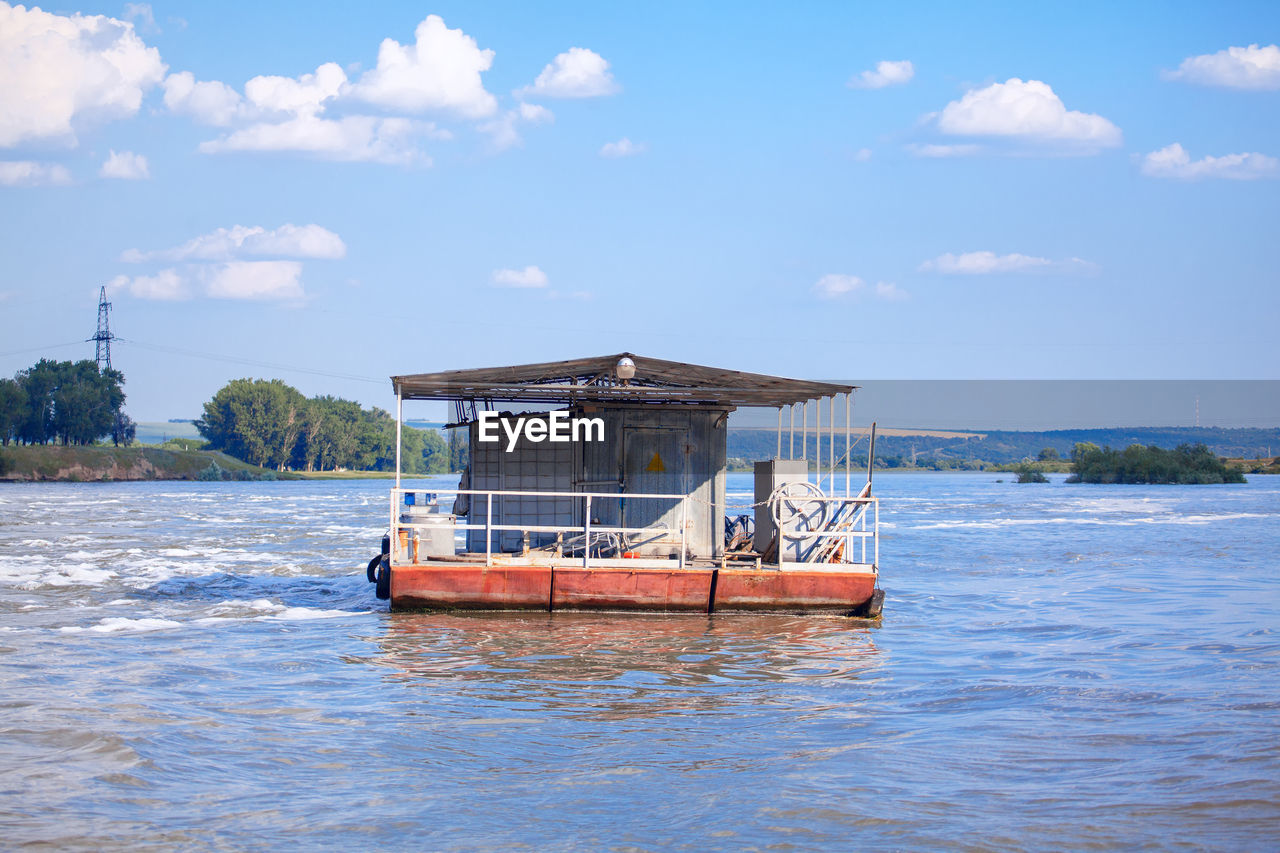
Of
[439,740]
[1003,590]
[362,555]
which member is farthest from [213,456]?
[439,740]

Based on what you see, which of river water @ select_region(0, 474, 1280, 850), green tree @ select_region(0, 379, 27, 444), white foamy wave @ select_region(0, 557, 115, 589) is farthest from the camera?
green tree @ select_region(0, 379, 27, 444)

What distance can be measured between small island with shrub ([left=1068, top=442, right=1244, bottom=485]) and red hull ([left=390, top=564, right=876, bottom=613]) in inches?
3848

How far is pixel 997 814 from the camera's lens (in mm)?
8211

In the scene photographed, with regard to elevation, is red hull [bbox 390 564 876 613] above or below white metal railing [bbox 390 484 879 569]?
below

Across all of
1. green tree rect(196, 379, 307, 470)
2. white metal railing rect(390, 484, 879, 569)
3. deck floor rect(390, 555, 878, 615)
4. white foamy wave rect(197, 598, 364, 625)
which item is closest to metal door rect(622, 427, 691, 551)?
white metal railing rect(390, 484, 879, 569)

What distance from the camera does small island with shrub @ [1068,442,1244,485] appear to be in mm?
104125

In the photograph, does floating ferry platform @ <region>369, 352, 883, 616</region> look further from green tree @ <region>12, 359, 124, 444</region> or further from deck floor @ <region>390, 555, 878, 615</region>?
green tree @ <region>12, 359, 124, 444</region>

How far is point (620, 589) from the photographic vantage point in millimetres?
16906

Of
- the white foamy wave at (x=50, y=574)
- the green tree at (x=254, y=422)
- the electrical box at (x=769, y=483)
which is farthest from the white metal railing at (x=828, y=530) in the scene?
the green tree at (x=254, y=422)

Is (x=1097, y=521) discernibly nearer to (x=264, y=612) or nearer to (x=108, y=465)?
(x=264, y=612)

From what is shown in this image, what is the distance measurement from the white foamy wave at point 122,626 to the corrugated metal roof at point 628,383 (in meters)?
5.16

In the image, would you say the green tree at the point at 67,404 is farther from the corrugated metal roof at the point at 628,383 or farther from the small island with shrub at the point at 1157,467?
the corrugated metal roof at the point at 628,383

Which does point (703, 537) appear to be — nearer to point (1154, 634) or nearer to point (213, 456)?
point (1154, 634)

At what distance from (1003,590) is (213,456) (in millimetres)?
133509
